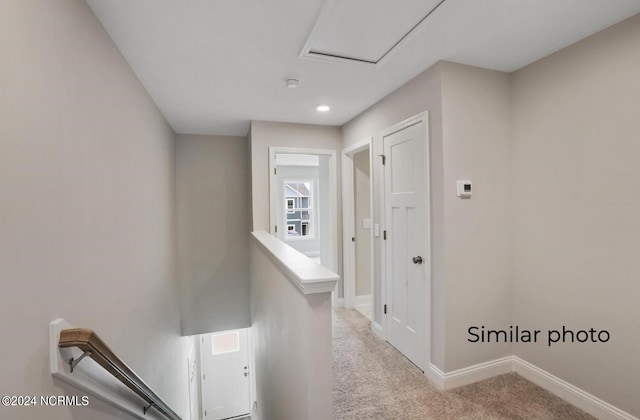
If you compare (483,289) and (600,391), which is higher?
(483,289)

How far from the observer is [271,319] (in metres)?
2.36

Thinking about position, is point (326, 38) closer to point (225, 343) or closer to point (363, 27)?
point (363, 27)

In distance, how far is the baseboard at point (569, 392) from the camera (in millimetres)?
1724

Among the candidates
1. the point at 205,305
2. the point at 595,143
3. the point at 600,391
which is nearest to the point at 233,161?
the point at 205,305

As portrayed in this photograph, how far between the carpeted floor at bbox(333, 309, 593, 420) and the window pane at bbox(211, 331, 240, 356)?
4551 millimetres

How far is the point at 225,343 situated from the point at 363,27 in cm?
664

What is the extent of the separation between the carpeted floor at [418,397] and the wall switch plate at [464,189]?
143cm

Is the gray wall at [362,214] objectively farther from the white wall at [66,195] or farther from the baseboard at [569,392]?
the white wall at [66,195]

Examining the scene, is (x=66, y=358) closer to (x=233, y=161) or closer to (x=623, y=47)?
(x=623, y=47)

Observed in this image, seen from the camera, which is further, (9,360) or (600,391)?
(600,391)

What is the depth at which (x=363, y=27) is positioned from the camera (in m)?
1.69

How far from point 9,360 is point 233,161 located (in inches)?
149

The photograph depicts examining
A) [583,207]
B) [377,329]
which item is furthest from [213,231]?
[583,207]

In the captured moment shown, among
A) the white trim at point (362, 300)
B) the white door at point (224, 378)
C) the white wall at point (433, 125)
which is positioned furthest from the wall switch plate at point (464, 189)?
the white door at point (224, 378)
